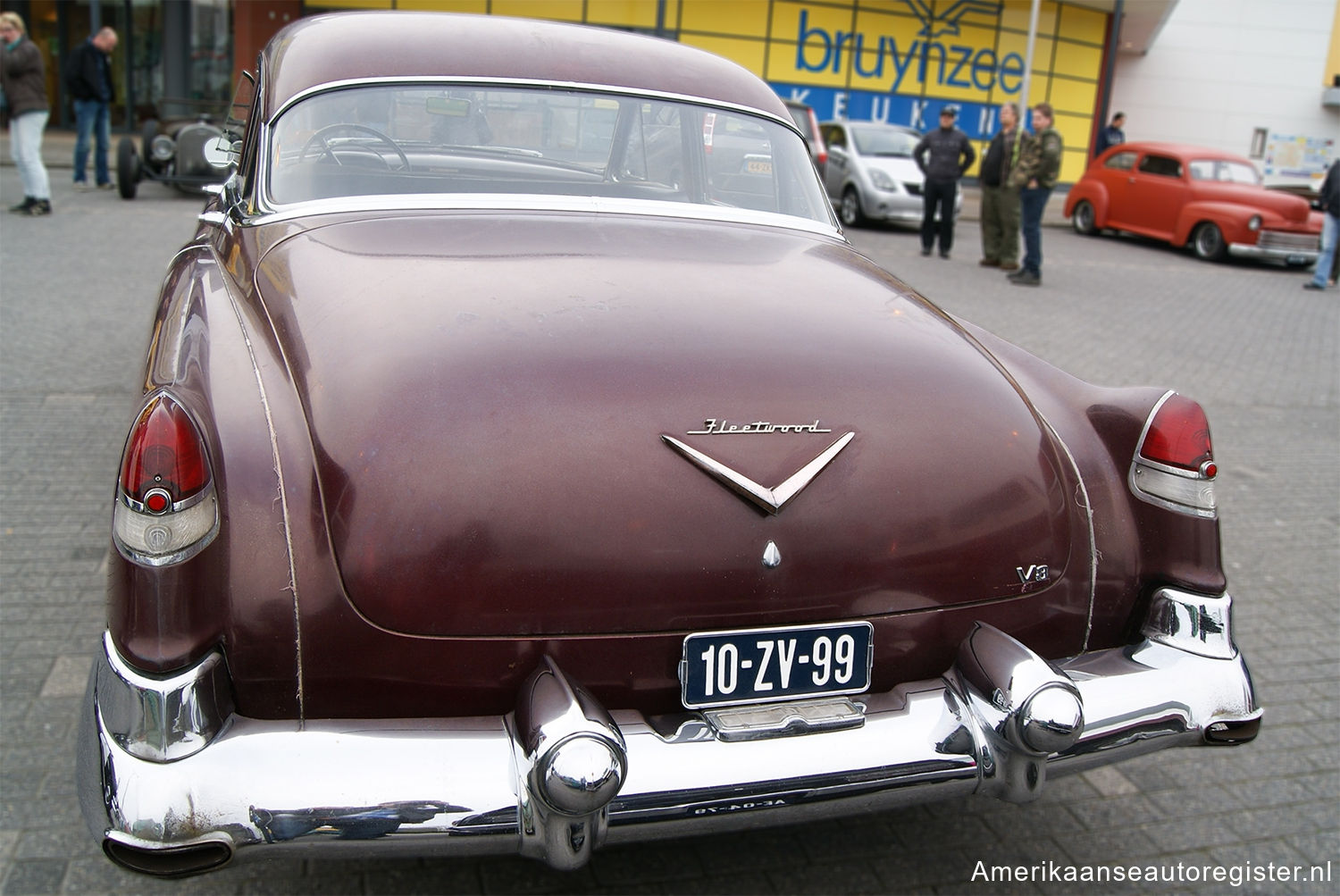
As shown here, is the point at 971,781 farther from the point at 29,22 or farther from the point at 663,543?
the point at 29,22

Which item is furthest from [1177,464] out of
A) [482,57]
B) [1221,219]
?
[1221,219]

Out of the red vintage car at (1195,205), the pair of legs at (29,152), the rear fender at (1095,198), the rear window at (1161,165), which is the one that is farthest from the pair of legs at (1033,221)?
the pair of legs at (29,152)

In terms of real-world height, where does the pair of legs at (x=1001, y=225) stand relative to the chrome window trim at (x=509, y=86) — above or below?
below

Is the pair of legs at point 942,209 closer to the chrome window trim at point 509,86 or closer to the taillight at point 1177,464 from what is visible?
the chrome window trim at point 509,86

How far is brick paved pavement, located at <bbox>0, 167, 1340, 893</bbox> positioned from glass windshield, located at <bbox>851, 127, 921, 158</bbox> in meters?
8.49

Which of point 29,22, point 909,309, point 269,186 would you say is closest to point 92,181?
point 29,22

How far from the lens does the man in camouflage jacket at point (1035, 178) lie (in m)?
11.6

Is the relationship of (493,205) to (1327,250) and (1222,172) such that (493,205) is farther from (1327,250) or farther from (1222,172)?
(1222,172)

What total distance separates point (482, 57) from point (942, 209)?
35.2 feet

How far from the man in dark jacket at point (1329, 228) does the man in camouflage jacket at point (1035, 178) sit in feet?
11.0

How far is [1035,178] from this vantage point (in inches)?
461

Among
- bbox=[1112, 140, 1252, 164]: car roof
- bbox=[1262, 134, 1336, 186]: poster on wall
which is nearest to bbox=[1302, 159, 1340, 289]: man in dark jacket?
bbox=[1112, 140, 1252, 164]: car roof

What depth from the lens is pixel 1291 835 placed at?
2.77m

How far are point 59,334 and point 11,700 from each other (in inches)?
179
